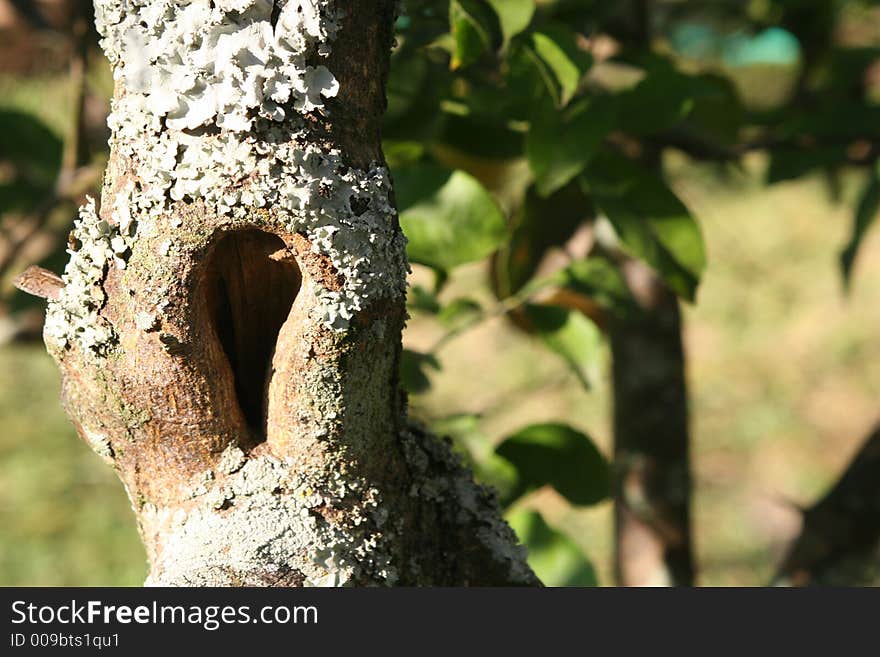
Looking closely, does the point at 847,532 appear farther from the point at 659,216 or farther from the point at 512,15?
the point at 512,15

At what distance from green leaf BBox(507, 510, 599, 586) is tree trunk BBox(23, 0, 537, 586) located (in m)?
0.28

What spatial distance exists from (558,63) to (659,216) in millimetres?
203

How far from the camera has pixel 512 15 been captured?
68cm

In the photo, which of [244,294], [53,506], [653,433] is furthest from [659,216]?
[53,506]

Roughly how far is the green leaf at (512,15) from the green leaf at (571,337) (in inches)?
11.2

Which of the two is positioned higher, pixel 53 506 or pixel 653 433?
pixel 53 506

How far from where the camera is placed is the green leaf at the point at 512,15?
26.3 inches

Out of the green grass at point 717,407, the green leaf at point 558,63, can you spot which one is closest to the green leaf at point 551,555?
the green leaf at point 558,63

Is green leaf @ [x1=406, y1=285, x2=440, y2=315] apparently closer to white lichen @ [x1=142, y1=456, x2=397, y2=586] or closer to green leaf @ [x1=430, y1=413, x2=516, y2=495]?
green leaf @ [x1=430, y1=413, x2=516, y2=495]

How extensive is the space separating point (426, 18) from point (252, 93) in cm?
31

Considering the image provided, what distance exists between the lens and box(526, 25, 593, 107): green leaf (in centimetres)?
68

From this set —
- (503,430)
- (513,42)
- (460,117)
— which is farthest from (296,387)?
(503,430)

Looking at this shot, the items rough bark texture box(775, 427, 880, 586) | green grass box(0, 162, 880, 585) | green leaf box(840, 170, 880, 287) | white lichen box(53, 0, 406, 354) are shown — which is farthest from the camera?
green grass box(0, 162, 880, 585)

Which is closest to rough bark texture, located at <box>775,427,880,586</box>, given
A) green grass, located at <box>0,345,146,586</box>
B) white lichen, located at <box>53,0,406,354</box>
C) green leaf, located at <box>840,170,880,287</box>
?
green leaf, located at <box>840,170,880,287</box>
